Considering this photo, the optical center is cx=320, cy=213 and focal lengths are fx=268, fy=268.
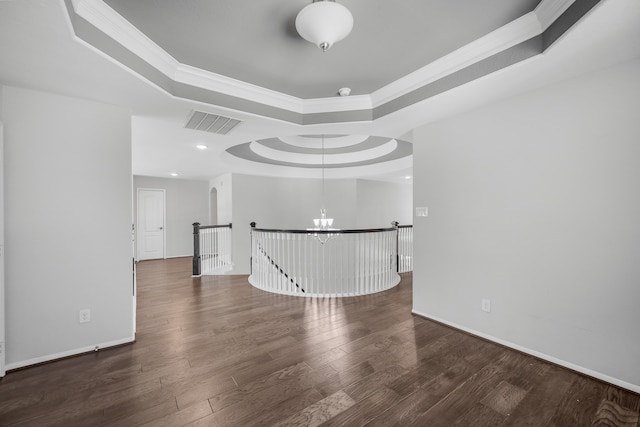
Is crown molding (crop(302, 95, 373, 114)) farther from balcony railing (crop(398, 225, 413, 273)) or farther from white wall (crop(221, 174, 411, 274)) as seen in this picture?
white wall (crop(221, 174, 411, 274))

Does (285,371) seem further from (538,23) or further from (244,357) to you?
(538,23)

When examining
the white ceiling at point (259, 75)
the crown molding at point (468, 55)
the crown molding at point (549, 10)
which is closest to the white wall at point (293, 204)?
the white ceiling at point (259, 75)

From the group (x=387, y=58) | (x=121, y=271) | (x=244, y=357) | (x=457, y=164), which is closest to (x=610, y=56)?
(x=457, y=164)

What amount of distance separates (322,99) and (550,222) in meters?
2.59

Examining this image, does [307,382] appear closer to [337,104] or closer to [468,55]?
[337,104]

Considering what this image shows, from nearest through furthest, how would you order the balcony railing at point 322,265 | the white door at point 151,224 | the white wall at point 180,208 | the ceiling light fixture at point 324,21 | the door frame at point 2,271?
the ceiling light fixture at point 324,21
the door frame at point 2,271
the balcony railing at point 322,265
the white door at point 151,224
the white wall at point 180,208

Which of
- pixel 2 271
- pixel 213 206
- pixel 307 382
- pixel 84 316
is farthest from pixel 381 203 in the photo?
pixel 2 271

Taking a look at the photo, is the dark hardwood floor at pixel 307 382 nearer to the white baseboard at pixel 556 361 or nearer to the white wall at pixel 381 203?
the white baseboard at pixel 556 361

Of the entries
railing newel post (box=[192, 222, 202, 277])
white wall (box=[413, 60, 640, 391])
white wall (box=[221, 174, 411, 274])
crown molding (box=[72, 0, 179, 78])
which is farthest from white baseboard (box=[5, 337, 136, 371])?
white wall (box=[221, 174, 411, 274])

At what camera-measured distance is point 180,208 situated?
26.4 feet

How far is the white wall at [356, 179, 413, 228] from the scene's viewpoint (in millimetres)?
7840

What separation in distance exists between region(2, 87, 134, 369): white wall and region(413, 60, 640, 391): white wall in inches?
136

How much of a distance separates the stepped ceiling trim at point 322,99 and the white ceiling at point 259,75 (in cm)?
3

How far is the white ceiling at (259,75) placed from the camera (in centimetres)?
158
